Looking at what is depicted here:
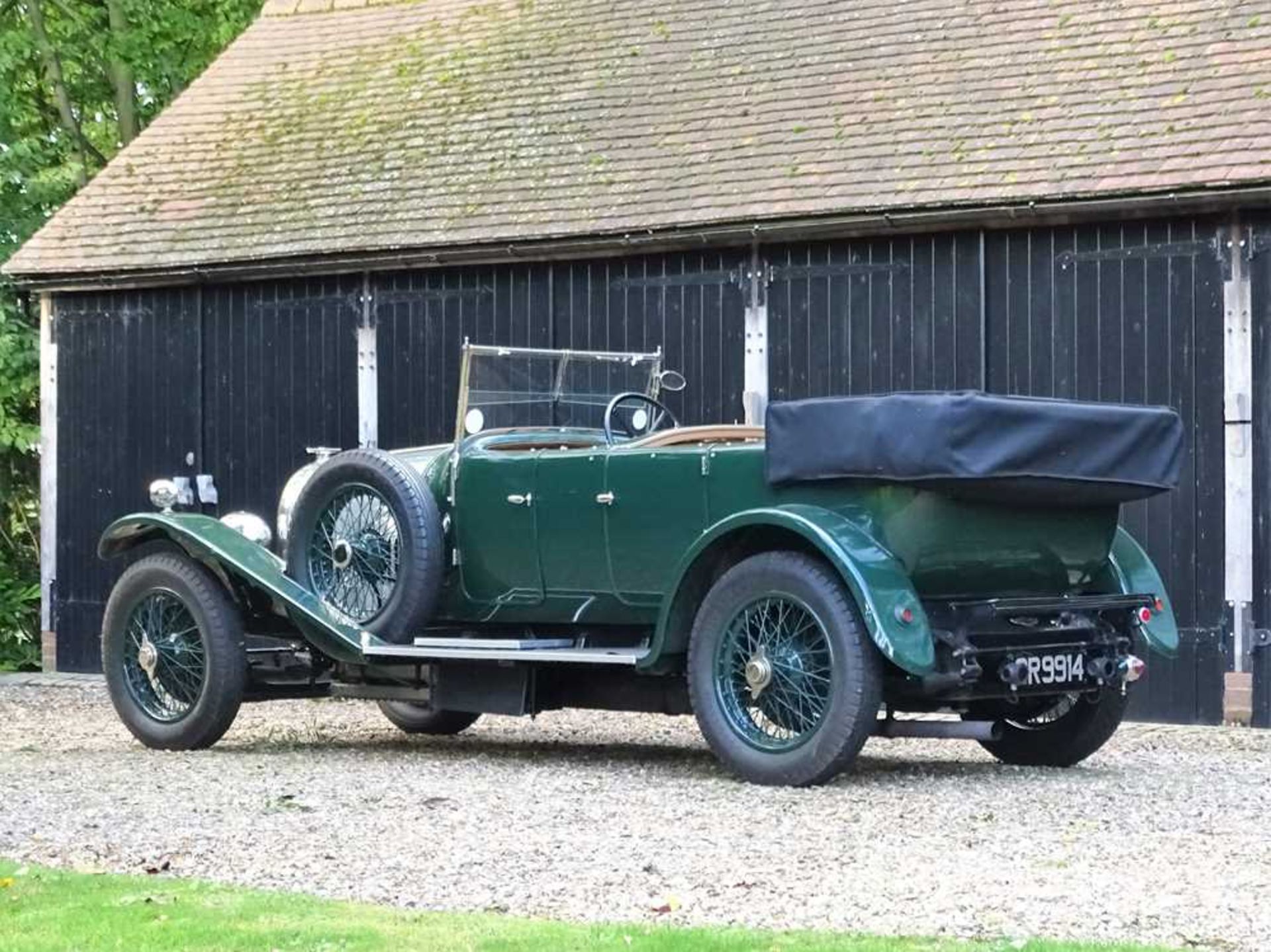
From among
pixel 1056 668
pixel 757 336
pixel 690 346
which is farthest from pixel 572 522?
pixel 690 346

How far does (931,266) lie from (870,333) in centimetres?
59

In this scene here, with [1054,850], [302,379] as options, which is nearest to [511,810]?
[1054,850]

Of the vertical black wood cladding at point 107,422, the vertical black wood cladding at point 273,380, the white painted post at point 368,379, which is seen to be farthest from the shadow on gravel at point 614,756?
the vertical black wood cladding at point 107,422

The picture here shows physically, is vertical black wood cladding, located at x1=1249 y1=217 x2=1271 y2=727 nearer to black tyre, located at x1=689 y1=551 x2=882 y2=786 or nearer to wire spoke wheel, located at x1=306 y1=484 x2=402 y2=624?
black tyre, located at x1=689 y1=551 x2=882 y2=786

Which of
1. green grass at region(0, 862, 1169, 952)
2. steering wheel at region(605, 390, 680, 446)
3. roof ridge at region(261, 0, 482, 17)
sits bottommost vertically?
green grass at region(0, 862, 1169, 952)

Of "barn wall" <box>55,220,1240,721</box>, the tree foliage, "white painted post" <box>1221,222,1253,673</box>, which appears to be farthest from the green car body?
the tree foliage

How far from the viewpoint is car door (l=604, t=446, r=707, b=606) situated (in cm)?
916

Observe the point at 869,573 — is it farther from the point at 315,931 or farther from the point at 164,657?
the point at 164,657

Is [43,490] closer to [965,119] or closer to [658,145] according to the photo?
[658,145]

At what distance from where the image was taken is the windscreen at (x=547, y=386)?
34.7 ft

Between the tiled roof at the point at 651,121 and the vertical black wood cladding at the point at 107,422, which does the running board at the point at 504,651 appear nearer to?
the tiled roof at the point at 651,121

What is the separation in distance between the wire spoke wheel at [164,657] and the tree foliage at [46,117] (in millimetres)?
8684

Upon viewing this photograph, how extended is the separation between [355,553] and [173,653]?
1136 mm

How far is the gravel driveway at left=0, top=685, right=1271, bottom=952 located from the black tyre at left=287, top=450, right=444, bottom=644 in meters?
0.72
